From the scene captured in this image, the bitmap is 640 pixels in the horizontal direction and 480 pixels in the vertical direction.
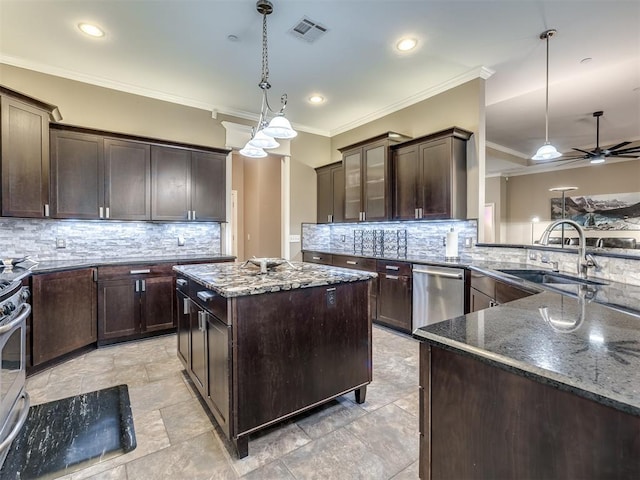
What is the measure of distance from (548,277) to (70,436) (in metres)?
3.38

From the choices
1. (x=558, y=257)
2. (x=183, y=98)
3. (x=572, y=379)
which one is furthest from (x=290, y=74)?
(x=572, y=379)

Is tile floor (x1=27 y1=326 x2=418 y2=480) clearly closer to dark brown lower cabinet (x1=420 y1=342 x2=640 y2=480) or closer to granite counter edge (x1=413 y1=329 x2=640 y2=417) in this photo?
dark brown lower cabinet (x1=420 y1=342 x2=640 y2=480)

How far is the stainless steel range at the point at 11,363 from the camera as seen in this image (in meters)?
1.62

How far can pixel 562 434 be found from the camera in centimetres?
71

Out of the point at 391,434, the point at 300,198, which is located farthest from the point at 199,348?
the point at 300,198

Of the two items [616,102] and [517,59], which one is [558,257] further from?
[616,102]

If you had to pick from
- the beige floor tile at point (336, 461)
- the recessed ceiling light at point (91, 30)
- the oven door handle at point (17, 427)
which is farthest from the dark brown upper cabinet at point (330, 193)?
the oven door handle at point (17, 427)

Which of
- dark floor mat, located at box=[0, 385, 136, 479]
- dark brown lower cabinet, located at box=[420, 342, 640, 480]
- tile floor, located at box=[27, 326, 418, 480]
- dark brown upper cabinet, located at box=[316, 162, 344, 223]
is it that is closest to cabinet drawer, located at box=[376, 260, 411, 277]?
tile floor, located at box=[27, 326, 418, 480]

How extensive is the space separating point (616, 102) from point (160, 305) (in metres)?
6.82

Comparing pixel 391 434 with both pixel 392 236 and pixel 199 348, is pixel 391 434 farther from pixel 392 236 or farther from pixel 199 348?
pixel 392 236

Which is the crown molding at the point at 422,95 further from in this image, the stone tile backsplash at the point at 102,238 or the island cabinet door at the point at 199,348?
the island cabinet door at the point at 199,348

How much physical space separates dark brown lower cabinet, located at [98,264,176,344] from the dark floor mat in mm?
1071

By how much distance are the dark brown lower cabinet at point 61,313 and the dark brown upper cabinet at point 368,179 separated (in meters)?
3.31

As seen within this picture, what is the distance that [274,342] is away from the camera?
1.82 meters
